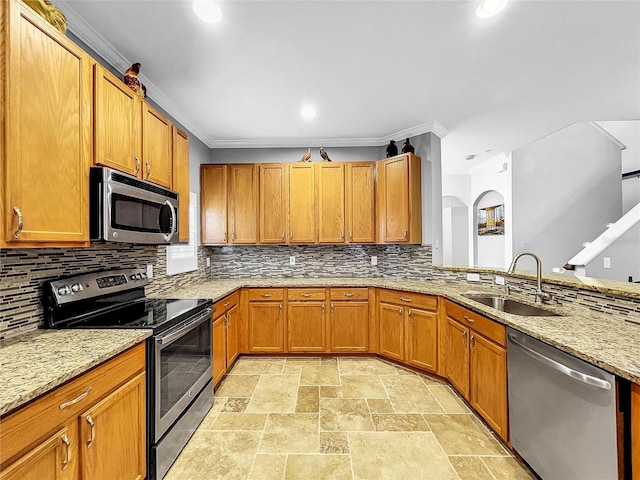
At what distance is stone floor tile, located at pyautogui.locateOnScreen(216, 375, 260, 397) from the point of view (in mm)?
2510

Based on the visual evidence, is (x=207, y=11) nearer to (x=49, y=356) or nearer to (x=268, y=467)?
(x=49, y=356)

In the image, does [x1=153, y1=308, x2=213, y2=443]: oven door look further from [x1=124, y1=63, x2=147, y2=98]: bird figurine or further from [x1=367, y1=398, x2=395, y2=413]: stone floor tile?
[x1=124, y1=63, x2=147, y2=98]: bird figurine

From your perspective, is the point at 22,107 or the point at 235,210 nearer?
the point at 22,107

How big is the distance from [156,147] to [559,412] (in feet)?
9.62

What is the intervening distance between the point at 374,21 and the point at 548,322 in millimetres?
2098

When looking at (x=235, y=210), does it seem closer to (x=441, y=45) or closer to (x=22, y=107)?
(x=22, y=107)

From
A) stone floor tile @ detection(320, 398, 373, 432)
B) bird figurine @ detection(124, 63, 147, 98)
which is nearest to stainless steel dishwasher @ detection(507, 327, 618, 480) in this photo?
stone floor tile @ detection(320, 398, 373, 432)

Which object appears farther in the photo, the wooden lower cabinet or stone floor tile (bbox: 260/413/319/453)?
stone floor tile (bbox: 260/413/319/453)

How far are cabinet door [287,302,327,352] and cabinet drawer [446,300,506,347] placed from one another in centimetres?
139

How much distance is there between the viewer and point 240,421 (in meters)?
2.12

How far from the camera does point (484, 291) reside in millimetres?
2684

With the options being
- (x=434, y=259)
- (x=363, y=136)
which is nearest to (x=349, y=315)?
(x=434, y=259)

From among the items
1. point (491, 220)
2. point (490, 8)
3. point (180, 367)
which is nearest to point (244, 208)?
point (180, 367)

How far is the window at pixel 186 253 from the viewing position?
2848 millimetres
